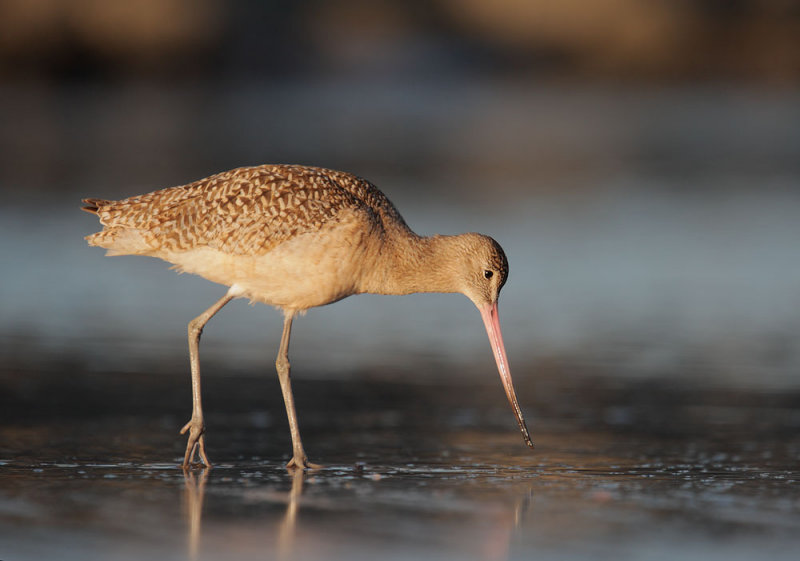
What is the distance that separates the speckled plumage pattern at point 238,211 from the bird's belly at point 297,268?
0.16 feet

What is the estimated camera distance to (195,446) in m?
6.55

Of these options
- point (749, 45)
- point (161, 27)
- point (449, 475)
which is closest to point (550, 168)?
point (449, 475)

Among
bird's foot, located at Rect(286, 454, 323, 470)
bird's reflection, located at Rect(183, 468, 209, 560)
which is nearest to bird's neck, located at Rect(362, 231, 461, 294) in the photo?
bird's foot, located at Rect(286, 454, 323, 470)

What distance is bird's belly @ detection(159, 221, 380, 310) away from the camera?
6977 mm

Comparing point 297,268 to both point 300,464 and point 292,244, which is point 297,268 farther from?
point 300,464

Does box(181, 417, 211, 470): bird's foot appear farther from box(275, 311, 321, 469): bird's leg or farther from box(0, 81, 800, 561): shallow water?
box(275, 311, 321, 469): bird's leg

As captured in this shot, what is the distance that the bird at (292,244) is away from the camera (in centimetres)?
700

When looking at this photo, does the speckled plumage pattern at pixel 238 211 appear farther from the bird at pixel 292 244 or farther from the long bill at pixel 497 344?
the long bill at pixel 497 344

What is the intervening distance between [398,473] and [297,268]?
4.05ft

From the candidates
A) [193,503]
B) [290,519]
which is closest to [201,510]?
[193,503]

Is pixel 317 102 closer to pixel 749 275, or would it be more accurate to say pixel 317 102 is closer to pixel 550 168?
pixel 550 168

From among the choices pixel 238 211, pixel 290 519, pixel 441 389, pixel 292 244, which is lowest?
pixel 290 519

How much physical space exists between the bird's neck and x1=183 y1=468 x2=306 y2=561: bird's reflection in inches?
52.5

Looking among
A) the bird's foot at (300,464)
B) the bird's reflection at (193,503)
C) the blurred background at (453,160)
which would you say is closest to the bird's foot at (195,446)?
the bird's reflection at (193,503)
